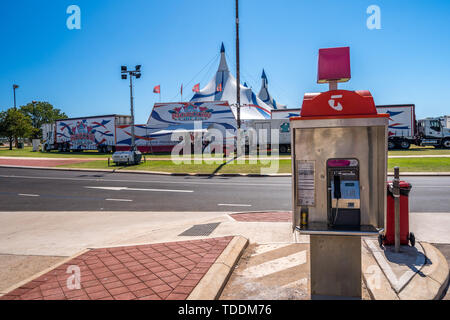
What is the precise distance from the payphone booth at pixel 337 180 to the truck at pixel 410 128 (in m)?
30.1

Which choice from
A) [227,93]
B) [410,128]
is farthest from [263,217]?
[227,93]

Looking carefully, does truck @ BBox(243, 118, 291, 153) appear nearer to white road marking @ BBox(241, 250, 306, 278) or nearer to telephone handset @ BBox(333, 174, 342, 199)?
white road marking @ BBox(241, 250, 306, 278)

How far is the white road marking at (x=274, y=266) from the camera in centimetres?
467

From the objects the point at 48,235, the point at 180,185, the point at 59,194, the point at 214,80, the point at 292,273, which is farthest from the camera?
the point at 214,80

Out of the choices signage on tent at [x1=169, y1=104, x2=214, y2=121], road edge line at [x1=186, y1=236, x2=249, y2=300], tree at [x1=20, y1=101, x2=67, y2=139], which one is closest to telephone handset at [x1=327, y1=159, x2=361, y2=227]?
road edge line at [x1=186, y1=236, x2=249, y2=300]

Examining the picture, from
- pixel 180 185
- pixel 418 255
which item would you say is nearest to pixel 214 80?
pixel 180 185

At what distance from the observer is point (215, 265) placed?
4.66 metres

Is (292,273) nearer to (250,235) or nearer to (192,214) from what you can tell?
(250,235)

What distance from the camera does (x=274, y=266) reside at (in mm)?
4910

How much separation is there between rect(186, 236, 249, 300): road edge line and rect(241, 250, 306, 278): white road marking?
0.28 metres

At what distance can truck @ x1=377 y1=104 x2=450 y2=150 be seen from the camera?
32094 millimetres

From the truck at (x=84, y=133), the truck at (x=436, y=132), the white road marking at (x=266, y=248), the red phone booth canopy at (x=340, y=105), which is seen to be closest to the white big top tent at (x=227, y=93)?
the truck at (x=84, y=133)
